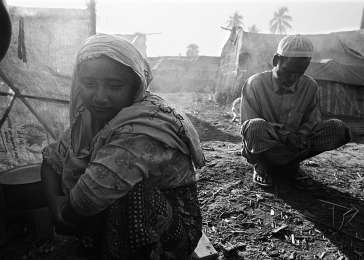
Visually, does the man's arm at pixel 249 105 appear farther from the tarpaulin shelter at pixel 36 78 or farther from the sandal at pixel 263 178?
the tarpaulin shelter at pixel 36 78

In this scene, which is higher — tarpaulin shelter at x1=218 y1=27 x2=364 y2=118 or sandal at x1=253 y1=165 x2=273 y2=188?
tarpaulin shelter at x1=218 y1=27 x2=364 y2=118

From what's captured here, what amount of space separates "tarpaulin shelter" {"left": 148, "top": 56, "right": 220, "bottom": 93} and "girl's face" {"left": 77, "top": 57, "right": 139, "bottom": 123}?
52.4 ft

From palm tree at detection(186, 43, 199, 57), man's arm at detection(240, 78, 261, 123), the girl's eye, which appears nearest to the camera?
the girl's eye

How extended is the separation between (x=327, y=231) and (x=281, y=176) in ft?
3.70

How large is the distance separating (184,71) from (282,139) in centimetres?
1546

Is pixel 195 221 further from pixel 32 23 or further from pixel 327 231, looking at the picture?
pixel 32 23

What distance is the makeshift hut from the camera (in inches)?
343

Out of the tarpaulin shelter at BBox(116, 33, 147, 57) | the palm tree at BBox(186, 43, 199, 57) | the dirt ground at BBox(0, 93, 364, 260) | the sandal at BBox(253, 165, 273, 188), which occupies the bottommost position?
the dirt ground at BBox(0, 93, 364, 260)

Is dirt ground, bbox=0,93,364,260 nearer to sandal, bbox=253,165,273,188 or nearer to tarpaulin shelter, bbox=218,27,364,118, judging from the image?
sandal, bbox=253,165,273,188

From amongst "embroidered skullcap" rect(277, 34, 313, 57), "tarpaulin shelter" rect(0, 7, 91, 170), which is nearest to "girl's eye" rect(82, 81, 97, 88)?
"tarpaulin shelter" rect(0, 7, 91, 170)

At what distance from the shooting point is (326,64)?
8828 millimetres

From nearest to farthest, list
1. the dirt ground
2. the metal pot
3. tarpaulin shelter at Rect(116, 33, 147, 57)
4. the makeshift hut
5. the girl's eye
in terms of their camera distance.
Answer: the girl's eye, the metal pot, the dirt ground, the makeshift hut, tarpaulin shelter at Rect(116, 33, 147, 57)

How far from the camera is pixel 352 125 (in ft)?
25.3

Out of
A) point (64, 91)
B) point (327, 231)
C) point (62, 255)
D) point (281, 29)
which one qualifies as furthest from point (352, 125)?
point (281, 29)
